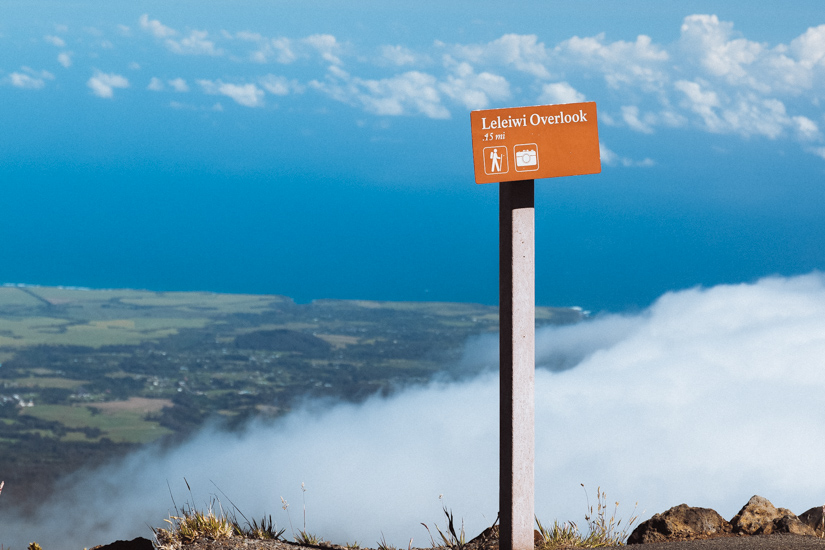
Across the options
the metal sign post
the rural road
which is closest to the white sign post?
the metal sign post

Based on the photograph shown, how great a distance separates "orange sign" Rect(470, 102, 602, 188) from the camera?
18.9 ft

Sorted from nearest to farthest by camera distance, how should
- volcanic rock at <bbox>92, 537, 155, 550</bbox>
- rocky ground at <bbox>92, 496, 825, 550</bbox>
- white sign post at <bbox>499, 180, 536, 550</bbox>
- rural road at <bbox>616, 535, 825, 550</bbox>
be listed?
rural road at <bbox>616, 535, 825, 550</bbox> → white sign post at <bbox>499, 180, 536, 550</bbox> → rocky ground at <bbox>92, 496, 825, 550</bbox> → volcanic rock at <bbox>92, 537, 155, 550</bbox>

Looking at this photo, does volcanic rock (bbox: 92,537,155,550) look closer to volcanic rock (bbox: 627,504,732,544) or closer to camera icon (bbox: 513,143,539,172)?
volcanic rock (bbox: 627,504,732,544)

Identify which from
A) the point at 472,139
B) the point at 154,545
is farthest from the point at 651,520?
the point at 154,545

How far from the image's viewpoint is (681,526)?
6.47 metres

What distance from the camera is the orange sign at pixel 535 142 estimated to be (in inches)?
227

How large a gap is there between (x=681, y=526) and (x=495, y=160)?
3.64 metres

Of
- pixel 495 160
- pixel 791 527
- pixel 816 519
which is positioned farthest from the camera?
pixel 816 519

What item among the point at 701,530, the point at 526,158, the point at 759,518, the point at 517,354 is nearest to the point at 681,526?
the point at 701,530

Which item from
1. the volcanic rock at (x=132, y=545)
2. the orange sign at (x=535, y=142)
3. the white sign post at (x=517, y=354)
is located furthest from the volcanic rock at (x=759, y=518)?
the volcanic rock at (x=132, y=545)

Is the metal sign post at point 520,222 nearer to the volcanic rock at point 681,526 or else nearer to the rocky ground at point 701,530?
the rocky ground at point 701,530

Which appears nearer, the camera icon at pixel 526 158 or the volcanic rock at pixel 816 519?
the camera icon at pixel 526 158

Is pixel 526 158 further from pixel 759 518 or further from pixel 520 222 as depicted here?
pixel 759 518

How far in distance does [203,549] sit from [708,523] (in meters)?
4.43
